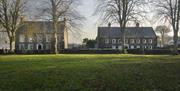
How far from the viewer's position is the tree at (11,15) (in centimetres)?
5728

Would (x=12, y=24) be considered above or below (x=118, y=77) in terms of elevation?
above

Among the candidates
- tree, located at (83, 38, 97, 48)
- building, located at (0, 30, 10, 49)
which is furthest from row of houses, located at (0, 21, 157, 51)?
building, located at (0, 30, 10, 49)

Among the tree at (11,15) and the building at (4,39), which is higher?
the tree at (11,15)

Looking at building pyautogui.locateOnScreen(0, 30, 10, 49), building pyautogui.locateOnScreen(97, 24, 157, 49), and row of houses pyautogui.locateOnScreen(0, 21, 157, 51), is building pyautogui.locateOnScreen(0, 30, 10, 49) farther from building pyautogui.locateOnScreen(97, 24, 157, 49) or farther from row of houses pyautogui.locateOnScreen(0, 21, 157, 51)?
building pyautogui.locateOnScreen(97, 24, 157, 49)

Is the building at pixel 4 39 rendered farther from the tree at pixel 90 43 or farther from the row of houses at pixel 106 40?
the tree at pixel 90 43

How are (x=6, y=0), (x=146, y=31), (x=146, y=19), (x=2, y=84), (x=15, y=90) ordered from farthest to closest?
1. (x=146, y=31)
2. (x=6, y=0)
3. (x=146, y=19)
4. (x=2, y=84)
5. (x=15, y=90)

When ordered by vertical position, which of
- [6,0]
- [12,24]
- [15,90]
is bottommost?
[15,90]

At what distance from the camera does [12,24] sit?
58406mm

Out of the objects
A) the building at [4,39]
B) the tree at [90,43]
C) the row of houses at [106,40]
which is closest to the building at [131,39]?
the row of houses at [106,40]

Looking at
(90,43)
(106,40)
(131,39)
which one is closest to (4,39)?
(90,43)

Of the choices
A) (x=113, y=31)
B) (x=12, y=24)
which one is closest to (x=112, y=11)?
(x=12, y=24)

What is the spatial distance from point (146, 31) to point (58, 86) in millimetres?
87711

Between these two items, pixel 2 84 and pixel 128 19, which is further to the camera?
pixel 128 19

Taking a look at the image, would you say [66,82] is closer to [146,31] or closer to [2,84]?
[2,84]
